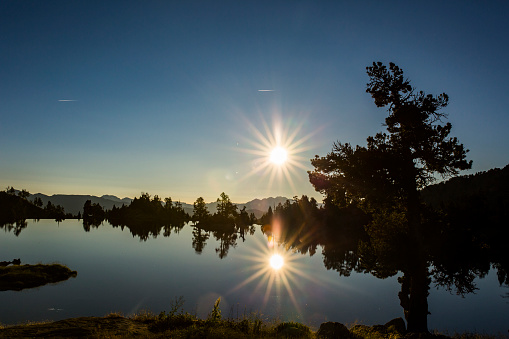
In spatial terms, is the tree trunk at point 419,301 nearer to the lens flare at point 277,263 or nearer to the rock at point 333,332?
the rock at point 333,332

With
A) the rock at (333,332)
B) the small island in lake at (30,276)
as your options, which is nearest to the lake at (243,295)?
the small island in lake at (30,276)

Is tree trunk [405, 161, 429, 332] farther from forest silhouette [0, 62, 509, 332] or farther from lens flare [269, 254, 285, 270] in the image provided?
lens flare [269, 254, 285, 270]

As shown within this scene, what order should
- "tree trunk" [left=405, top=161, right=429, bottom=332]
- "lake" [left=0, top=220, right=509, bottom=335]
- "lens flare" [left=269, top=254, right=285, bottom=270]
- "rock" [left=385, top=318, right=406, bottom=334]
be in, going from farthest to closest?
1. "lens flare" [left=269, top=254, right=285, bottom=270]
2. "lake" [left=0, top=220, right=509, bottom=335]
3. "tree trunk" [left=405, top=161, right=429, bottom=332]
4. "rock" [left=385, top=318, right=406, bottom=334]

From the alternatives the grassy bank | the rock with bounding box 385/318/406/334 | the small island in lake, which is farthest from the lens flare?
the grassy bank

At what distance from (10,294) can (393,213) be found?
39495mm

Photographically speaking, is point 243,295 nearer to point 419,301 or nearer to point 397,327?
point 397,327

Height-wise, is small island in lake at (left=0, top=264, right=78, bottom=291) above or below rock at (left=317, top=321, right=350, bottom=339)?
below

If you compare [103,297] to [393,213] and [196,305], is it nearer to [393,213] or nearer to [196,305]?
[196,305]

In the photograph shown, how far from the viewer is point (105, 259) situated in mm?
54156

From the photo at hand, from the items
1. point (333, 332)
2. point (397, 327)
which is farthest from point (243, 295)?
point (333, 332)

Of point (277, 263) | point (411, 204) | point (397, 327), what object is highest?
point (411, 204)

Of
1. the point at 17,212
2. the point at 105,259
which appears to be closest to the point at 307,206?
the point at 105,259

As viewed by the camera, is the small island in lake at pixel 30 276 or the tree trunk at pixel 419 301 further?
the small island in lake at pixel 30 276

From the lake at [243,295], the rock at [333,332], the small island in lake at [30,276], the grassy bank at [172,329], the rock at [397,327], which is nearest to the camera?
the grassy bank at [172,329]
